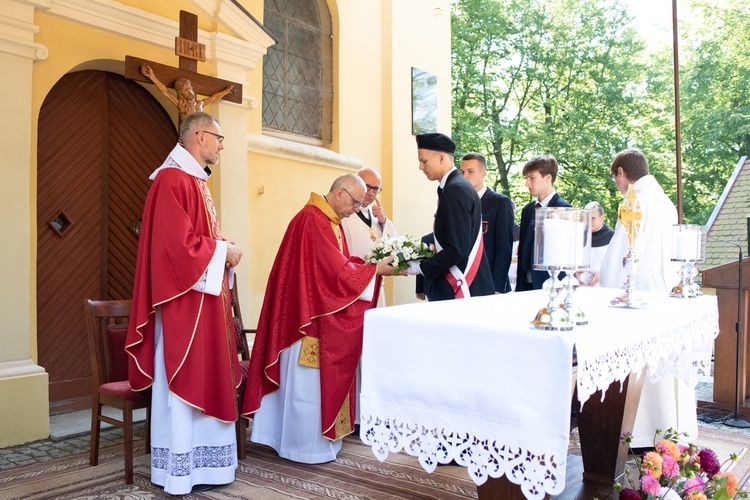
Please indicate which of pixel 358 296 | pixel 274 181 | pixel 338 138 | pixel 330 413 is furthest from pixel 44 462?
pixel 338 138

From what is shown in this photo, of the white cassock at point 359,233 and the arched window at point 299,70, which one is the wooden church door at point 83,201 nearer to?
the arched window at point 299,70

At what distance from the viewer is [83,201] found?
19.0 ft

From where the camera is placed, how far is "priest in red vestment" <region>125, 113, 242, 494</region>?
379 centimetres

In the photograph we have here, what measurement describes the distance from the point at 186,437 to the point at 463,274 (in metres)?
1.83

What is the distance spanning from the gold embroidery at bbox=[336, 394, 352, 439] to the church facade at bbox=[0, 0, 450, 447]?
A: 204cm

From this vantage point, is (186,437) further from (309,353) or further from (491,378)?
(491,378)

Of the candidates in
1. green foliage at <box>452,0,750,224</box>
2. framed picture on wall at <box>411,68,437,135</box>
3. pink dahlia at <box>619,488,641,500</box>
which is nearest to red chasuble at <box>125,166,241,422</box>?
pink dahlia at <box>619,488,641,500</box>

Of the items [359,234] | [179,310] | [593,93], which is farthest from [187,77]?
[593,93]

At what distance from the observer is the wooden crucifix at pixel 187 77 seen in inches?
202

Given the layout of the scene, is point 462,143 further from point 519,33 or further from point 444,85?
point 444,85

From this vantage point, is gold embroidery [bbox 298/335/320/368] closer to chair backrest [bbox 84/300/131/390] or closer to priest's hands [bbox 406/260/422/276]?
priest's hands [bbox 406/260/422/276]

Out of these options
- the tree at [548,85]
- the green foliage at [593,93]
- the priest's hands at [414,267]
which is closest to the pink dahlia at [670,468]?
the priest's hands at [414,267]

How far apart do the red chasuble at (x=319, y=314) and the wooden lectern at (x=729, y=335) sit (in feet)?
10.4

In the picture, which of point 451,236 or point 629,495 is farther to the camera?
point 451,236
